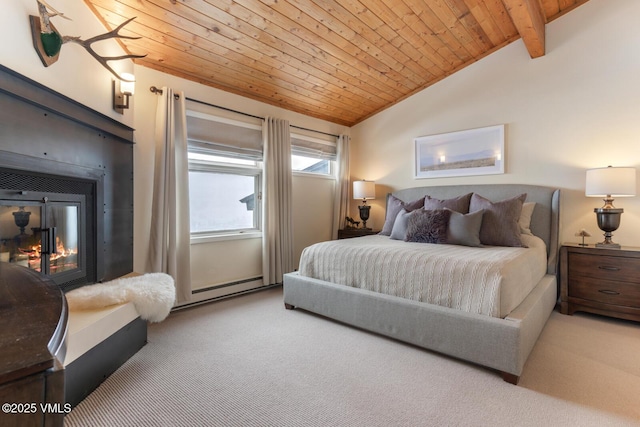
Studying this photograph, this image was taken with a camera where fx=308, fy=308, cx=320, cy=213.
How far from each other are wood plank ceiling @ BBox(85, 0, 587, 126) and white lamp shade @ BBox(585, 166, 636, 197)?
1475 mm

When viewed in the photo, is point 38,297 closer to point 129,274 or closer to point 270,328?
point 270,328

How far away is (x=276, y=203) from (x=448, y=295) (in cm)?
227

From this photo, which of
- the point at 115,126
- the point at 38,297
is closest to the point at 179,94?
the point at 115,126

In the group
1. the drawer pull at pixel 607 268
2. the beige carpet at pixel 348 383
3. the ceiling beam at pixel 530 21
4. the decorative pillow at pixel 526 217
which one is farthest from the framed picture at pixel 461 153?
the beige carpet at pixel 348 383

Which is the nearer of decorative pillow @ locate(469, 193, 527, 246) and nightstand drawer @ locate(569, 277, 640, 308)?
nightstand drawer @ locate(569, 277, 640, 308)

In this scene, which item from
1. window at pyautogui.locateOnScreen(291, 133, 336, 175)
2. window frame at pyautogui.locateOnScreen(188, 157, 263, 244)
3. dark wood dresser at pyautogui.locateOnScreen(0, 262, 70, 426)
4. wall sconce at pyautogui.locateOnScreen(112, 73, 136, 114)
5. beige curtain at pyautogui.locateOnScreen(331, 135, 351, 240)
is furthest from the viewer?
beige curtain at pyautogui.locateOnScreen(331, 135, 351, 240)

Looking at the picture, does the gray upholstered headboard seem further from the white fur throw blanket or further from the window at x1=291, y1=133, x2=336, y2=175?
the white fur throw blanket

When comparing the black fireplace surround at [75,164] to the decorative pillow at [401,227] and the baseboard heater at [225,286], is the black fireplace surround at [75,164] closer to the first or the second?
the baseboard heater at [225,286]

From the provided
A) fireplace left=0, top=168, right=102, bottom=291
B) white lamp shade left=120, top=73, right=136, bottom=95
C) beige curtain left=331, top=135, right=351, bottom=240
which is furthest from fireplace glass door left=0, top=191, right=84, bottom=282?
beige curtain left=331, top=135, right=351, bottom=240

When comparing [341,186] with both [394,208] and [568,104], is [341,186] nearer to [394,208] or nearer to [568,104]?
[394,208]

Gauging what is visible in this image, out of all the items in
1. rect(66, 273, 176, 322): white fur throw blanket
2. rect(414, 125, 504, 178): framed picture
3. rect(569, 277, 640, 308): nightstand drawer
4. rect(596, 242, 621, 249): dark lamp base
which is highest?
rect(414, 125, 504, 178): framed picture

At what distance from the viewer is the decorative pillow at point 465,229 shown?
111 inches

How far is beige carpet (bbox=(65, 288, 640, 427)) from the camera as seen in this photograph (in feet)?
4.95

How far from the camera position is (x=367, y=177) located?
4.77 metres
